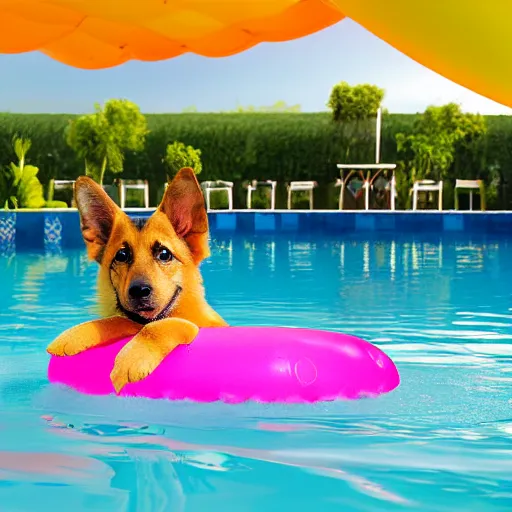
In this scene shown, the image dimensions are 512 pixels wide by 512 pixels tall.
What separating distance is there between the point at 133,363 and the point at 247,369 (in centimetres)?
41

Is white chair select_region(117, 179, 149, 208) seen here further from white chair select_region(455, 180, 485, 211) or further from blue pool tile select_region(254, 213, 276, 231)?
white chair select_region(455, 180, 485, 211)

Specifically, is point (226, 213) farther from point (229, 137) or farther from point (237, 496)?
point (237, 496)

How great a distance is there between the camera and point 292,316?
632cm

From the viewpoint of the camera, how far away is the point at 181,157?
16906 mm

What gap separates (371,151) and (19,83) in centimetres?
784

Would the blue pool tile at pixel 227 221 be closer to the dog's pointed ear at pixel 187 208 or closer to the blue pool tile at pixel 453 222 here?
the blue pool tile at pixel 453 222

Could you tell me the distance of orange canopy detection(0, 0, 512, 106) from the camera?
10.0 ft

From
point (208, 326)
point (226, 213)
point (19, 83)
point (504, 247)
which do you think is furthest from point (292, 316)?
point (19, 83)

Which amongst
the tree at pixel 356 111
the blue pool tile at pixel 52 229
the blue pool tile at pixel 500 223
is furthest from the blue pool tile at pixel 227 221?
the blue pool tile at pixel 500 223

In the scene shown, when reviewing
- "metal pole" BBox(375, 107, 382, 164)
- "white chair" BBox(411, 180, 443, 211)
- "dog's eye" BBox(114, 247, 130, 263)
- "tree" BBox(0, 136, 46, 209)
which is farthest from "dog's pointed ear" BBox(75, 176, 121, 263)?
"metal pole" BBox(375, 107, 382, 164)

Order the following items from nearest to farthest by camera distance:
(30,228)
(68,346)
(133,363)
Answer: (133,363), (68,346), (30,228)

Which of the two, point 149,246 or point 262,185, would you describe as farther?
point 262,185

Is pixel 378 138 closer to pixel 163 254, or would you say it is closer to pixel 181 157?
pixel 181 157

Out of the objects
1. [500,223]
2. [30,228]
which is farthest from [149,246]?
[500,223]
